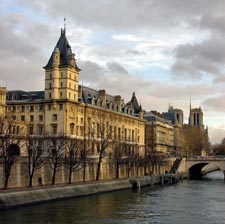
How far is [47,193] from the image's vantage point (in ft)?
Answer: 212

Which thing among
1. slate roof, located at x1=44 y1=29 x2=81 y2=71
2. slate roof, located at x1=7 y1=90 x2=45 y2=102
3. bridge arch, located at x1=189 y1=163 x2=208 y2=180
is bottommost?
bridge arch, located at x1=189 y1=163 x2=208 y2=180

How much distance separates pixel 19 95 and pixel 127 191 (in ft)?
140

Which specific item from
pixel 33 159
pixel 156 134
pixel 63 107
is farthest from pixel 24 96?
pixel 156 134

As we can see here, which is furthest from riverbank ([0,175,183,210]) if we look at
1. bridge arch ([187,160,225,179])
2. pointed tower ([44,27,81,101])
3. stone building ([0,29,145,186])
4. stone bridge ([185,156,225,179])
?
bridge arch ([187,160,225,179])

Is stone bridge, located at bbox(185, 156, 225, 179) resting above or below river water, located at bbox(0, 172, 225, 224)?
above

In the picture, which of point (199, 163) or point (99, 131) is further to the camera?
point (199, 163)

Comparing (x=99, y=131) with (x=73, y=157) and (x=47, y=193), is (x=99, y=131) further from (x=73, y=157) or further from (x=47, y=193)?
(x=47, y=193)

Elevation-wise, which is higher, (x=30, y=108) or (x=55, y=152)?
(x=30, y=108)

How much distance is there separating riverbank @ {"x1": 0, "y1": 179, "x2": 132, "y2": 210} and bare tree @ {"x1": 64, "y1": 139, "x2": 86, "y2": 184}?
4988mm

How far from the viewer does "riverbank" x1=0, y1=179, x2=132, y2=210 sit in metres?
56.7

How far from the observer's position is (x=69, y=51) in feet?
360

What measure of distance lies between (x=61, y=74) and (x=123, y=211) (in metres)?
55.7

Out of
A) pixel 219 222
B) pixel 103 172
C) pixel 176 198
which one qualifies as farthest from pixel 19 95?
pixel 219 222

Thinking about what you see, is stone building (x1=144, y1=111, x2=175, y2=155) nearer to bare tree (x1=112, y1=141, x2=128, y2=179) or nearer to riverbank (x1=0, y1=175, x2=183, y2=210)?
bare tree (x1=112, y1=141, x2=128, y2=179)
